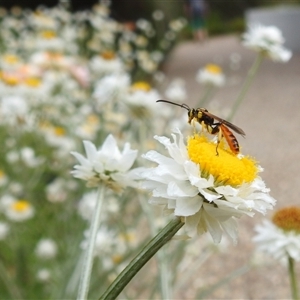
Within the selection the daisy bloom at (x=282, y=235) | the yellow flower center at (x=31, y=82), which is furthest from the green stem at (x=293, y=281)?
the yellow flower center at (x=31, y=82)

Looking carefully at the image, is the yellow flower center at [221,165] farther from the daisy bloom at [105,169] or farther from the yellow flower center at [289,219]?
the yellow flower center at [289,219]

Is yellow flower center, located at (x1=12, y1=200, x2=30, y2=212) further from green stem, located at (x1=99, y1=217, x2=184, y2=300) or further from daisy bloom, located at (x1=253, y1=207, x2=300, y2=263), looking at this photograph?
green stem, located at (x1=99, y1=217, x2=184, y2=300)

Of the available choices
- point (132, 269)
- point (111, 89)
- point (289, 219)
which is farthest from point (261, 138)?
point (132, 269)

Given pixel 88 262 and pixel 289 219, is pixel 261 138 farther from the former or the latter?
pixel 88 262

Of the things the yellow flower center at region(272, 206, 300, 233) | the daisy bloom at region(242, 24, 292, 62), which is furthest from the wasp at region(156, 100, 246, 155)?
the daisy bloom at region(242, 24, 292, 62)

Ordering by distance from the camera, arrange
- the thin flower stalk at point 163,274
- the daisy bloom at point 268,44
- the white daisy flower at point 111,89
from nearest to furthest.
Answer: the thin flower stalk at point 163,274 < the daisy bloom at point 268,44 < the white daisy flower at point 111,89

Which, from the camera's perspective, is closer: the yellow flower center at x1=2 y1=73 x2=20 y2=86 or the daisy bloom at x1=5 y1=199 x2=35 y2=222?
the daisy bloom at x1=5 y1=199 x2=35 y2=222
